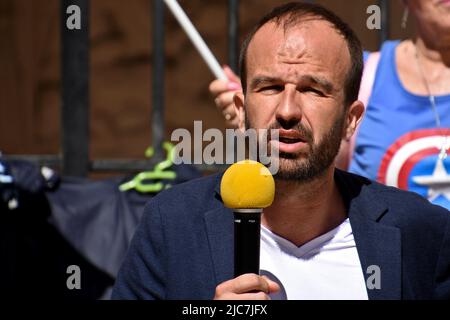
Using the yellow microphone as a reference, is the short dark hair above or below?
above

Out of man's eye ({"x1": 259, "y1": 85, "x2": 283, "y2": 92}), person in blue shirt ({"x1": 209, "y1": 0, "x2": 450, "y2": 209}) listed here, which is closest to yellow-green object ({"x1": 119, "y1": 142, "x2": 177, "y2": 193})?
person in blue shirt ({"x1": 209, "y1": 0, "x2": 450, "y2": 209})

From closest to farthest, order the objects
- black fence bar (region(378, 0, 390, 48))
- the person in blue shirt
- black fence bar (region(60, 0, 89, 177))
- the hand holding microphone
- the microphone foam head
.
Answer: the hand holding microphone, the microphone foam head, the person in blue shirt, black fence bar (region(378, 0, 390, 48)), black fence bar (region(60, 0, 89, 177))

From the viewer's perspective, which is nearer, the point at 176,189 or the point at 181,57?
the point at 176,189

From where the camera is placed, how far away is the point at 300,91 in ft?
9.41

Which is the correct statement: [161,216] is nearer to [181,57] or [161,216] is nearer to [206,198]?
[206,198]

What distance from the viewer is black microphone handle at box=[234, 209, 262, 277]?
2.45m

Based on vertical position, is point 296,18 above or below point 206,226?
above

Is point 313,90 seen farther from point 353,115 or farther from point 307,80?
point 353,115

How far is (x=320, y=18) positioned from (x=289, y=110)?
0.33 metres

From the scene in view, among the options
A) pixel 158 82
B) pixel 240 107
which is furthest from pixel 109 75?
pixel 240 107

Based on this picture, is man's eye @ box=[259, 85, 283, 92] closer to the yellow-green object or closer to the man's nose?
the man's nose

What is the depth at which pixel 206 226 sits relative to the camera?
2.95m
